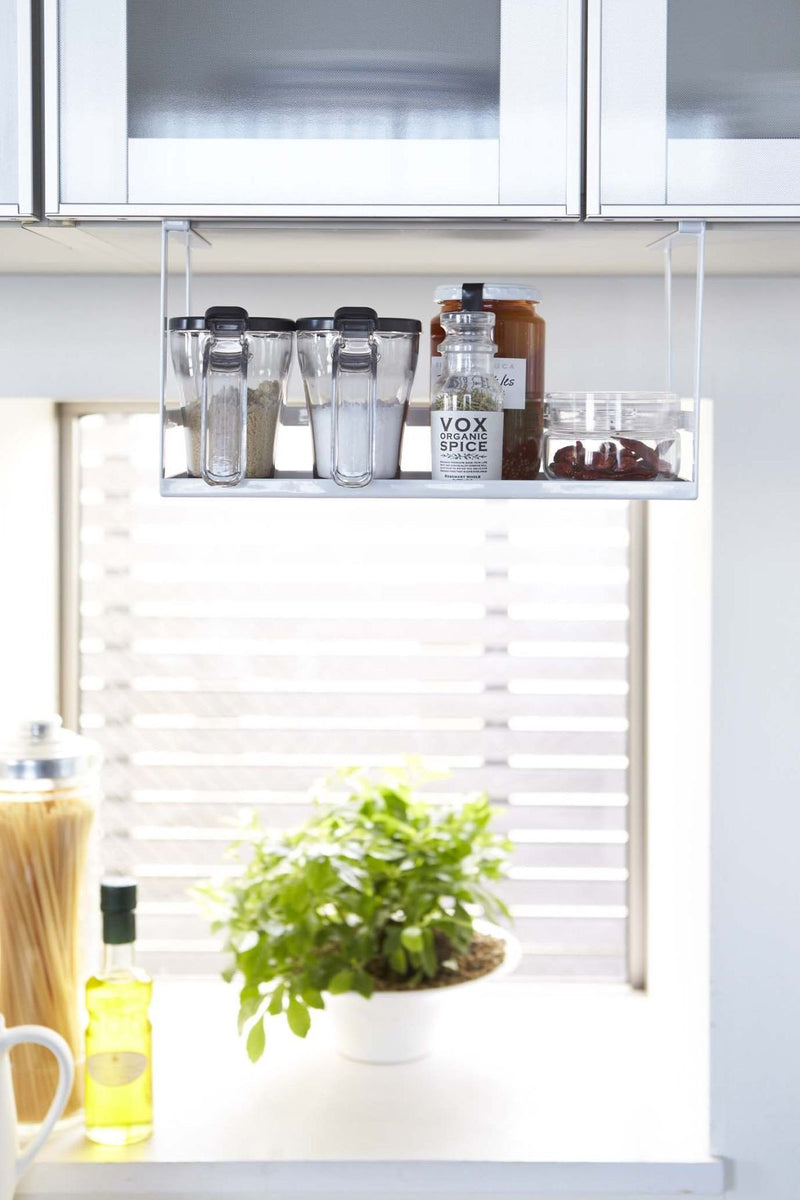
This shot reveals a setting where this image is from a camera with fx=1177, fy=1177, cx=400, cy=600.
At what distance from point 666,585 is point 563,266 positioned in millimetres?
481

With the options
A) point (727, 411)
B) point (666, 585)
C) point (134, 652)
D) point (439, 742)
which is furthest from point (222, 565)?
point (727, 411)

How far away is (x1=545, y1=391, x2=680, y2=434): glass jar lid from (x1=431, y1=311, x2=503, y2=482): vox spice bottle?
7cm

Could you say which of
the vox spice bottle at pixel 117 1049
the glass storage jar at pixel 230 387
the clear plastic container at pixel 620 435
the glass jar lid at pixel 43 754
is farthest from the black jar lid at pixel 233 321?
the vox spice bottle at pixel 117 1049

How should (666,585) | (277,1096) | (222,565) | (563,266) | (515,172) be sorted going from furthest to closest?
1. (222,565)
2. (666,585)
3. (277,1096)
4. (563,266)
5. (515,172)

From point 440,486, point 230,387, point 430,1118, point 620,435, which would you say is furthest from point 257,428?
point 430,1118

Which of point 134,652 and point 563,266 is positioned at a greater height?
point 563,266

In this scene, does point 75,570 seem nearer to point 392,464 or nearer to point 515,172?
point 392,464

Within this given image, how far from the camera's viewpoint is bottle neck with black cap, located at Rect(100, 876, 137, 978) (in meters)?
1.17

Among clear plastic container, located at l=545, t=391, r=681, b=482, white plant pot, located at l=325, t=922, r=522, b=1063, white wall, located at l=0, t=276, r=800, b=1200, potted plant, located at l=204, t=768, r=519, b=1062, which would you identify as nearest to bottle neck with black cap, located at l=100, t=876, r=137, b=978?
potted plant, located at l=204, t=768, r=519, b=1062

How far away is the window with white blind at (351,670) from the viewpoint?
5.25 ft

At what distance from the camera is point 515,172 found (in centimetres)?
92

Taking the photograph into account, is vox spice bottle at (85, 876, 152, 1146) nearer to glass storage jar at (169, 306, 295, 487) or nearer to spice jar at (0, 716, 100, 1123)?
spice jar at (0, 716, 100, 1123)

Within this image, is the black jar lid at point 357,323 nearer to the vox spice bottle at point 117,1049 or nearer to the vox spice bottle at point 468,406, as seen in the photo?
the vox spice bottle at point 468,406

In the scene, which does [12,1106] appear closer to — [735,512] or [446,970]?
[446,970]
